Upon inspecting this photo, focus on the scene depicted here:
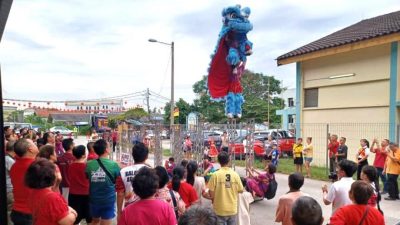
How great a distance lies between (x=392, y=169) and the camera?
9.73m

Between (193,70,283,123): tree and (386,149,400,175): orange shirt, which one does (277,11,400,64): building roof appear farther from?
(193,70,283,123): tree

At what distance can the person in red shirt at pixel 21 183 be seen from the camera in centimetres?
441

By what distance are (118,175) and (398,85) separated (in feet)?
43.3

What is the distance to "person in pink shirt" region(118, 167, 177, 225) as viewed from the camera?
3.01m

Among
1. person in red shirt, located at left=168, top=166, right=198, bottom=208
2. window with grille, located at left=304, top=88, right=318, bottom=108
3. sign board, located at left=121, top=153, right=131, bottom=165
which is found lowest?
sign board, located at left=121, top=153, right=131, bottom=165

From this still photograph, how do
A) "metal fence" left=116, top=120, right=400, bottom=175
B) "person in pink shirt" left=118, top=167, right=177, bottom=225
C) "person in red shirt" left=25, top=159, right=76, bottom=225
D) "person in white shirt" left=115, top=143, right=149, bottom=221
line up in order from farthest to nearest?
"metal fence" left=116, top=120, right=400, bottom=175 < "person in white shirt" left=115, top=143, right=149, bottom=221 < "person in red shirt" left=25, top=159, right=76, bottom=225 < "person in pink shirt" left=118, top=167, right=177, bottom=225

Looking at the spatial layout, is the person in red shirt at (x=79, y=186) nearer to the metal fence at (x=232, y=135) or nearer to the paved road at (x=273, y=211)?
the paved road at (x=273, y=211)

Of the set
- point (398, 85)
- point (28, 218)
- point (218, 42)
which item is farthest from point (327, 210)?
point (398, 85)

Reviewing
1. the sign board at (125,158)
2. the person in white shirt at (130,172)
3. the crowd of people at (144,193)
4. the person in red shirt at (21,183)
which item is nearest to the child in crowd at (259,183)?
the crowd of people at (144,193)

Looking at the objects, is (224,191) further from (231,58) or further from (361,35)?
(361,35)

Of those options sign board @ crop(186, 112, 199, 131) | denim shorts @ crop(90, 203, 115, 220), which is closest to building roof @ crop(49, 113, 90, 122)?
sign board @ crop(186, 112, 199, 131)

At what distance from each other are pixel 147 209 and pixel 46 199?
2.96 ft

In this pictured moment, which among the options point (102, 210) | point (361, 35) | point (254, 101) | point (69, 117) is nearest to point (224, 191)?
point (102, 210)

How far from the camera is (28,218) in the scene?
4406 mm
